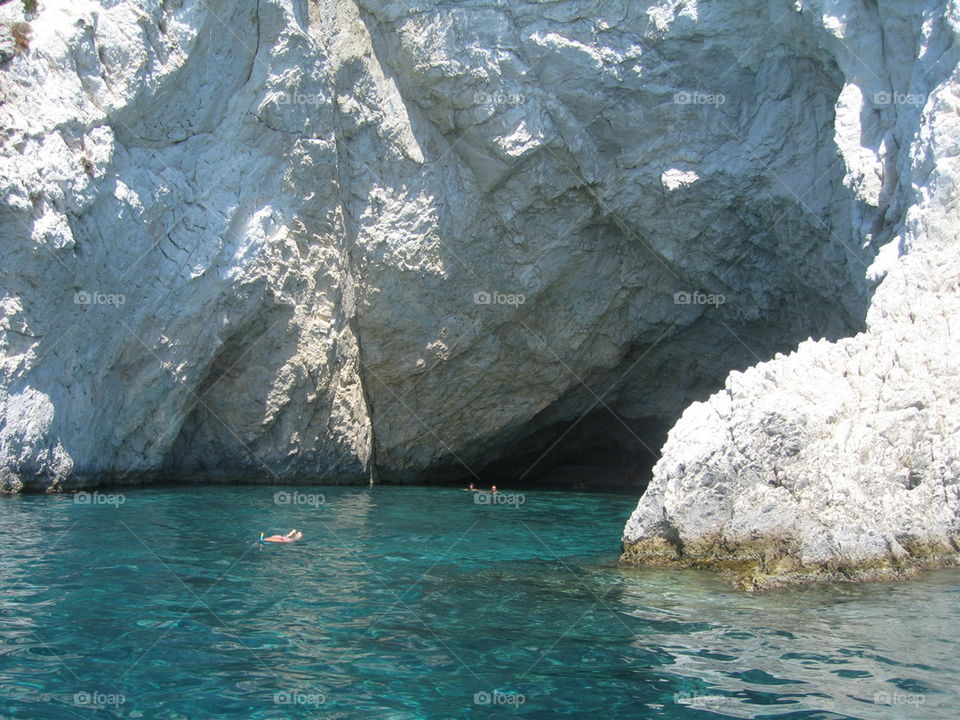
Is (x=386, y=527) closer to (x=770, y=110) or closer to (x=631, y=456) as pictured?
(x=770, y=110)

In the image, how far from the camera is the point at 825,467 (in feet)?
36.6

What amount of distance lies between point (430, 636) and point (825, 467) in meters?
5.38

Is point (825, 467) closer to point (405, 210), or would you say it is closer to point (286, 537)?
point (286, 537)

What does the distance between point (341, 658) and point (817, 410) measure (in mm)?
6915

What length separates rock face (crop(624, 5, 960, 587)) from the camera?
1077 cm

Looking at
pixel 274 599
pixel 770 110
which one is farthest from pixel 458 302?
pixel 274 599

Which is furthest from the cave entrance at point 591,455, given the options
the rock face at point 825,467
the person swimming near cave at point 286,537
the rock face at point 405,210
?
the rock face at point 825,467

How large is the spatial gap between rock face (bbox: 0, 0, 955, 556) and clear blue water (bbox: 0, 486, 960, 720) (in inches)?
245

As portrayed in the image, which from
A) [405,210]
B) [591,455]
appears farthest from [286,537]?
[591,455]

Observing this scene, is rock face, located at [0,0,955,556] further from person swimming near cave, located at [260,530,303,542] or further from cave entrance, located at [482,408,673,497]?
person swimming near cave, located at [260,530,303,542]

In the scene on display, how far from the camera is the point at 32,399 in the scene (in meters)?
16.8

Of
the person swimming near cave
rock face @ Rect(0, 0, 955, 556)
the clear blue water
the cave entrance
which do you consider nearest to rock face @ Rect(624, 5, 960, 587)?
the clear blue water

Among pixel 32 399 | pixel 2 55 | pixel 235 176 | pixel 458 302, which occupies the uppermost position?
pixel 2 55

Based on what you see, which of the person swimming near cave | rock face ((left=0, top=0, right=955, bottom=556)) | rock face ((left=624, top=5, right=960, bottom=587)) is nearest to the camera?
rock face ((left=624, top=5, right=960, bottom=587))
